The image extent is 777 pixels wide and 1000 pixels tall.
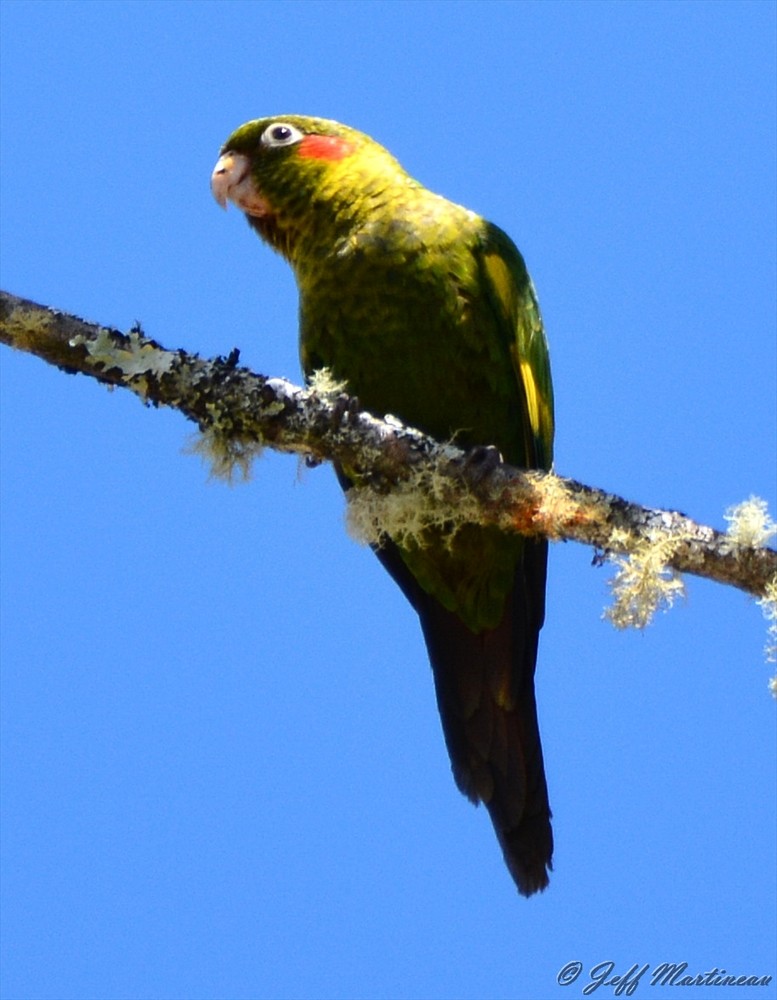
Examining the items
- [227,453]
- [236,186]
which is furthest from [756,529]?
[236,186]

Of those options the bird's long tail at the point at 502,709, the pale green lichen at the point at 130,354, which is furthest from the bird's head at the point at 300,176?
the pale green lichen at the point at 130,354

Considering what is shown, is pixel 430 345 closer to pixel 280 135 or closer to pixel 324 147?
pixel 324 147

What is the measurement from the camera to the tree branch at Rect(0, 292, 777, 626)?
3.29 m

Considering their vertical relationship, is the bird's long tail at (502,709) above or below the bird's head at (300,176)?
below

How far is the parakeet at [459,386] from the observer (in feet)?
14.6

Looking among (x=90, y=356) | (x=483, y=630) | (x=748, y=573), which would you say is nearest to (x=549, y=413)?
(x=483, y=630)

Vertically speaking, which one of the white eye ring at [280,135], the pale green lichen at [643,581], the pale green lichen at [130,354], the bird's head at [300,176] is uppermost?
the white eye ring at [280,135]

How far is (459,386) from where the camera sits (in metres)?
4.46

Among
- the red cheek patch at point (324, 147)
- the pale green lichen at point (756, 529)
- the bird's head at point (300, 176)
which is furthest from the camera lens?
the red cheek patch at point (324, 147)

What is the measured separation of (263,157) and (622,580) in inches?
108

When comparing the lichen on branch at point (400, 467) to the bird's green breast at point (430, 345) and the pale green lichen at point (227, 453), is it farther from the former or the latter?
the bird's green breast at point (430, 345)

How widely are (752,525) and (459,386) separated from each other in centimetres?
150

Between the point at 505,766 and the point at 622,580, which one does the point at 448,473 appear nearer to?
the point at 622,580

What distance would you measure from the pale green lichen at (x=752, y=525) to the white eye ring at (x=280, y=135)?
9.18 feet
